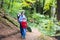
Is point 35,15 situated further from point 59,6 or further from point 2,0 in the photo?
point 59,6

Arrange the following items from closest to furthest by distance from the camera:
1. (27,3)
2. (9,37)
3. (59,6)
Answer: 1. (59,6)
2. (9,37)
3. (27,3)

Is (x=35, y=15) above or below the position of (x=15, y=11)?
below

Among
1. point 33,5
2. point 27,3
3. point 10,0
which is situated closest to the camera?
point 10,0

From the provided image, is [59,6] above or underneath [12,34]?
above

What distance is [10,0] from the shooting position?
17.0 meters

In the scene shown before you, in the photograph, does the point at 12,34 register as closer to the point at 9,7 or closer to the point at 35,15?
the point at 9,7

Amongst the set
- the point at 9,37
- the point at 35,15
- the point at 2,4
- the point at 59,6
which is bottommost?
the point at 35,15

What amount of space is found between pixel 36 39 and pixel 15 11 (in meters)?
7.73

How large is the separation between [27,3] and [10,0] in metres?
7.19

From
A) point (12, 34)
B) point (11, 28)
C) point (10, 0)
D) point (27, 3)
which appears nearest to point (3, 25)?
point (11, 28)

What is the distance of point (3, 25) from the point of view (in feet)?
39.2

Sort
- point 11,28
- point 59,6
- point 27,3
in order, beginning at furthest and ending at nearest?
point 27,3
point 11,28
point 59,6

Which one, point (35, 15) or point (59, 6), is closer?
point (59, 6)

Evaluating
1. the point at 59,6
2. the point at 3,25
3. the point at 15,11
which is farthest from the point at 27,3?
the point at 59,6
